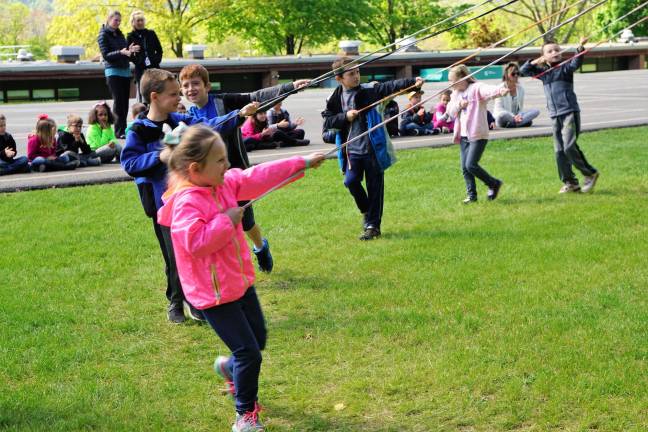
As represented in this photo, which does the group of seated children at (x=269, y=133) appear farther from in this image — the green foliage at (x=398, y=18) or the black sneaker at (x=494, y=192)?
the green foliage at (x=398, y=18)

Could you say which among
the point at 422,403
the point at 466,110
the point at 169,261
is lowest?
the point at 422,403

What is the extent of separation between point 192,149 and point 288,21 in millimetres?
55296

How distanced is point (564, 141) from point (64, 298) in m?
6.59

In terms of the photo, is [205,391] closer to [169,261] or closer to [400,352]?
[400,352]

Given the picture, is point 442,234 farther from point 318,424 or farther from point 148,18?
point 148,18

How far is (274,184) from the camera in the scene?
4.96 meters

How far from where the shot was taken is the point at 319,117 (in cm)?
2327

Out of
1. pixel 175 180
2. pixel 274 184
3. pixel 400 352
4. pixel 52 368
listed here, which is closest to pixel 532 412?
pixel 400 352

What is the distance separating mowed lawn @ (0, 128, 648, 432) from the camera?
524cm

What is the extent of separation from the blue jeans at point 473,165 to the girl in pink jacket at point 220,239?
660 cm

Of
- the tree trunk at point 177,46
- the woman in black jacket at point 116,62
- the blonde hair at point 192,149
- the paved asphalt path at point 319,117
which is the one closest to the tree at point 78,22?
the tree trunk at point 177,46

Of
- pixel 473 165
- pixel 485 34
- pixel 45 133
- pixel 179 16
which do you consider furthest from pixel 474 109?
pixel 485 34

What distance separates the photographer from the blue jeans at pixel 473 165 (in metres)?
11.4

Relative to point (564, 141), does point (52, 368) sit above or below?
below
